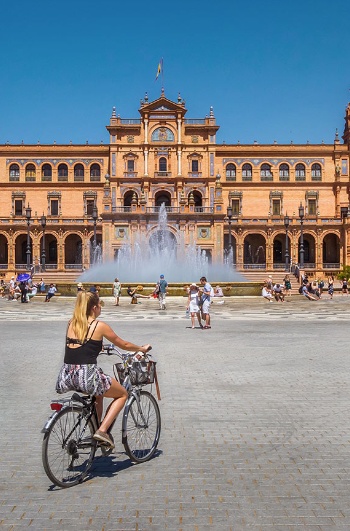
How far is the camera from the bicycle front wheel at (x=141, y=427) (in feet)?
21.6

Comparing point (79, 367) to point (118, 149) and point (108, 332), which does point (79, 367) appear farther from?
point (118, 149)

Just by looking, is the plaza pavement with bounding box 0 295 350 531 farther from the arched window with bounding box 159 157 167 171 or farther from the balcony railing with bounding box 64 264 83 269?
the arched window with bounding box 159 157 167 171

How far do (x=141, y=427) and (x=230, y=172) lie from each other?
64.6m

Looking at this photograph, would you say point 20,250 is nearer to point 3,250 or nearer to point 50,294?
point 3,250

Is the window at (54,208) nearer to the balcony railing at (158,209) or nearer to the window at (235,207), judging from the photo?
the balcony railing at (158,209)

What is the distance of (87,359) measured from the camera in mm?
6141

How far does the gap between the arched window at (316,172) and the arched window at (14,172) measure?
34.3 m

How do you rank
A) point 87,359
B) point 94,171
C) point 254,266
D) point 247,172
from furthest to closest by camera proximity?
point 247,172, point 94,171, point 254,266, point 87,359

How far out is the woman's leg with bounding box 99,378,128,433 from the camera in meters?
6.26

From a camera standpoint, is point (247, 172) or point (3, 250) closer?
point (3, 250)

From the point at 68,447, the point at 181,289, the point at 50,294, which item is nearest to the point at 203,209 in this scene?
the point at 181,289

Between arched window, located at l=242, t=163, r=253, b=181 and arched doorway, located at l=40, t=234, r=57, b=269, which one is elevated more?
arched window, located at l=242, t=163, r=253, b=181

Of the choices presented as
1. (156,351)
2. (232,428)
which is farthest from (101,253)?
(232,428)

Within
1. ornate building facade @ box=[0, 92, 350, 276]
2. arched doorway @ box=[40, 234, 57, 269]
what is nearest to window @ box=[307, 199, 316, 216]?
Result: ornate building facade @ box=[0, 92, 350, 276]
